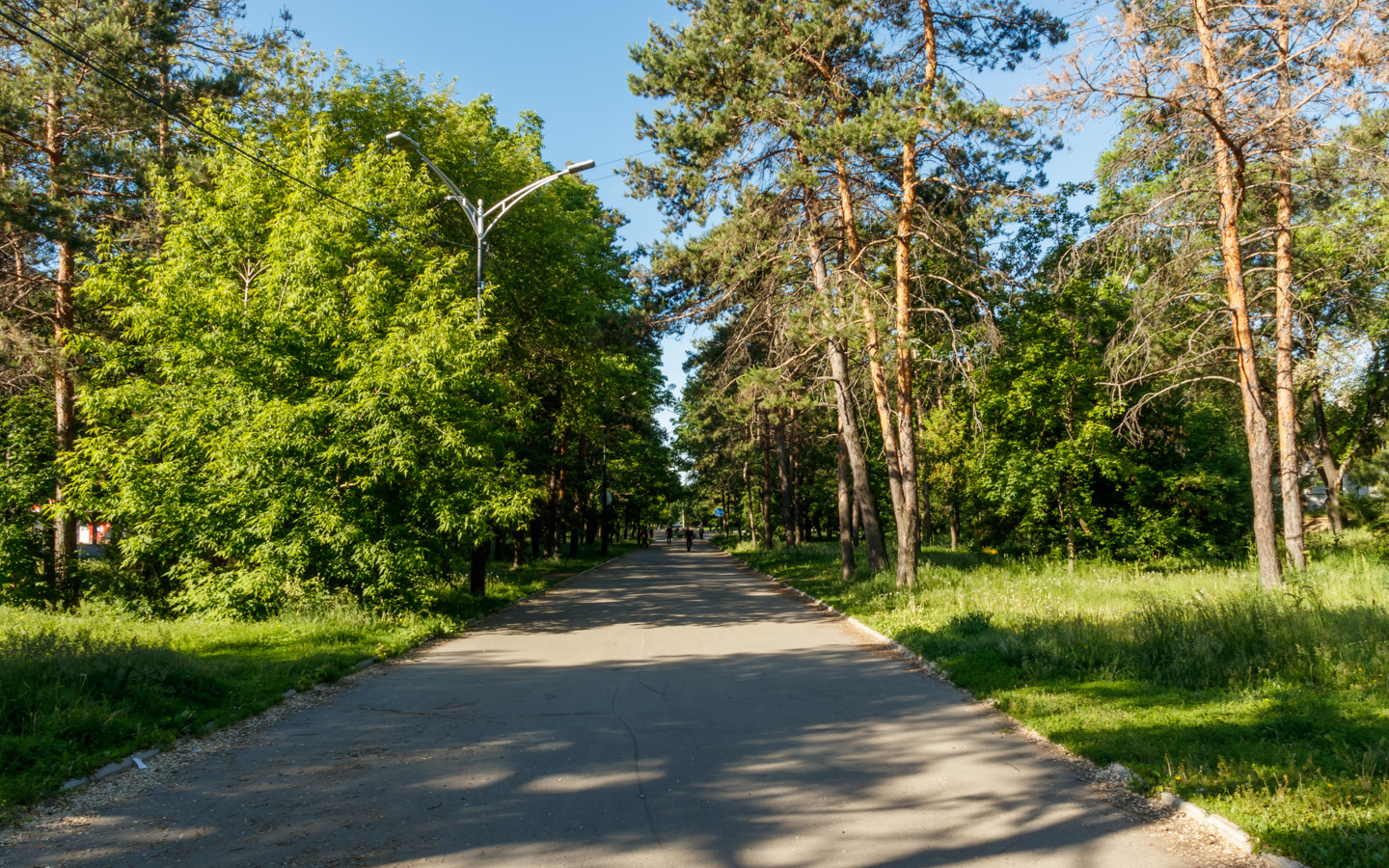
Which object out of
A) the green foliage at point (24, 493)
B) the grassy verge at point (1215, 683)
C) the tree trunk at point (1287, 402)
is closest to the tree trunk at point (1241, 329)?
the tree trunk at point (1287, 402)

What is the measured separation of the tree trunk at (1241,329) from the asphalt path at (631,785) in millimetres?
8918

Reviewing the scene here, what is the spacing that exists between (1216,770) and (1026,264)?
17537 millimetres

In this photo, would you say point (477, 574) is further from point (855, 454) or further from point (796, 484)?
point (796, 484)

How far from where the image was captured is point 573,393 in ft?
76.7

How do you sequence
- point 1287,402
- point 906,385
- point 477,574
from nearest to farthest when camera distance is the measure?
point 1287,402, point 906,385, point 477,574

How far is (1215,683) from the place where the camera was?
7.96m

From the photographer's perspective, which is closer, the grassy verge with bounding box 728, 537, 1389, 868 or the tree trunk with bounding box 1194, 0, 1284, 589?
the grassy verge with bounding box 728, 537, 1389, 868

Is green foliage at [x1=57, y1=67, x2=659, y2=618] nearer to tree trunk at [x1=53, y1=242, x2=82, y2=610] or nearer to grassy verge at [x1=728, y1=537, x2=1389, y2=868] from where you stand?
tree trunk at [x1=53, y1=242, x2=82, y2=610]

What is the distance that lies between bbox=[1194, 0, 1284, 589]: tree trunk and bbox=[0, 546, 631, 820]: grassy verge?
47.9 ft

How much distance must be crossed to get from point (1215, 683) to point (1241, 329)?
30.2 feet

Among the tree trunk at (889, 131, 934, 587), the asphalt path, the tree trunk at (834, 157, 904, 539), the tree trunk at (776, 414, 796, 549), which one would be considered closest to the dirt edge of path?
the asphalt path

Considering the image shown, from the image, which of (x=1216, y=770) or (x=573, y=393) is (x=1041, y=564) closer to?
(x=573, y=393)

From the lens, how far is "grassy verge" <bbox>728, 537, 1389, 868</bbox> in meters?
4.79

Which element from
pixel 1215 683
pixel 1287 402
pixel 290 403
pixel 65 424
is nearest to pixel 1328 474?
pixel 1287 402
